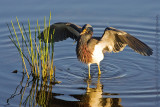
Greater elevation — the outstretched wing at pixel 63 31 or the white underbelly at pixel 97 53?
the outstretched wing at pixel 63 31

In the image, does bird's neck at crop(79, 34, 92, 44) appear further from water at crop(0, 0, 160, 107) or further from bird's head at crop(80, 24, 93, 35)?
water at crop(0, 0, 160, 107)

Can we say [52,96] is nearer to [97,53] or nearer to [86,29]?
[97,53]

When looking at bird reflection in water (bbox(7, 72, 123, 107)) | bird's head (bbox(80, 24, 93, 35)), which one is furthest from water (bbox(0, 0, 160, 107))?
bird's head (bbox(80, 24, 93, 35))

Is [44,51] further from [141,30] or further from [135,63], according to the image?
[141,30]

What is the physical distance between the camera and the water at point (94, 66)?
6508 mm

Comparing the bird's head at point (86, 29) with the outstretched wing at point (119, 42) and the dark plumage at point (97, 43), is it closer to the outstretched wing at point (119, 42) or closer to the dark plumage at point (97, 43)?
the dark plumage at point (97, 43)

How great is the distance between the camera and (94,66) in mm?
8336

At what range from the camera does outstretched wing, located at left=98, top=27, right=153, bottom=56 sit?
700 centimetres

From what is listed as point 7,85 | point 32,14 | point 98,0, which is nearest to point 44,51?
point 7,85

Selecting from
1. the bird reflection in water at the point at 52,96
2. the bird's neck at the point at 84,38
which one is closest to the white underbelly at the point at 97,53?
the bird's neck at the point at 84,38

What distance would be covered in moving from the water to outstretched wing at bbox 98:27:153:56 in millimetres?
574

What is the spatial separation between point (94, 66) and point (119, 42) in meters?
1.12

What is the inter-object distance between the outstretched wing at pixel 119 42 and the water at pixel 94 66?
22.6 inches

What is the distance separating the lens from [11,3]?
10383mm
